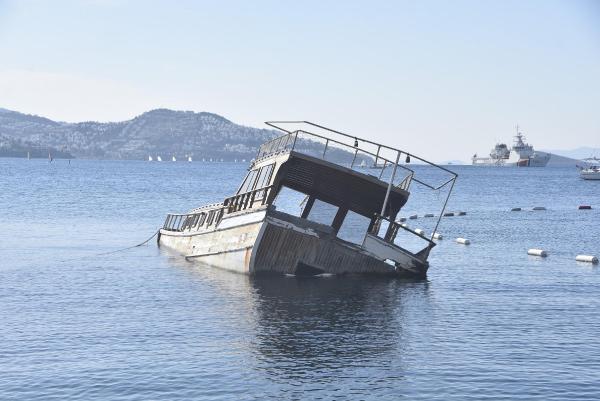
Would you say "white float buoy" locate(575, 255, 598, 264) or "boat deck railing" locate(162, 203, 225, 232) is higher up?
"white float buoy" locate(575, 255, 598, 264)

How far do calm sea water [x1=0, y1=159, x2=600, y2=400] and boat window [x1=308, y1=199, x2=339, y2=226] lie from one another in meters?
3.63

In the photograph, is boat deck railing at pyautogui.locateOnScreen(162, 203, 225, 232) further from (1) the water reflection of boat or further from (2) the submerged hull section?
(2) the submerged hull section

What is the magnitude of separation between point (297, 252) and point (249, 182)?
7.87 meters

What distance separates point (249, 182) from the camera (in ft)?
163

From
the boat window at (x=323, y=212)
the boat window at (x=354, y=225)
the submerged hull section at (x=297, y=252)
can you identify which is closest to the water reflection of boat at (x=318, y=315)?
the submerged hull section at (x=297, y=252)

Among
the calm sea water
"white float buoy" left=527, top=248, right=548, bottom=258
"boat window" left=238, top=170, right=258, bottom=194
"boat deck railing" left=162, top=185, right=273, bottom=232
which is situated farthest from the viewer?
"white float buoy" left=527, top=248, right=548, bottom=258

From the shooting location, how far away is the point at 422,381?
26.5 m

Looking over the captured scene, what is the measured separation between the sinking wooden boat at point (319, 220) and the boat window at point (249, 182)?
0.61m

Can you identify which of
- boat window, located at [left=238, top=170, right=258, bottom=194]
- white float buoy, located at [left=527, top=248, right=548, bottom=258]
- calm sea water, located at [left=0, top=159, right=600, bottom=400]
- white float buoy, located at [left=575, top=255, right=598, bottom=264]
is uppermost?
white float buoy, located at [left=575, top=255, right=598, bottom=264]

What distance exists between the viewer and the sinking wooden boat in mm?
42969

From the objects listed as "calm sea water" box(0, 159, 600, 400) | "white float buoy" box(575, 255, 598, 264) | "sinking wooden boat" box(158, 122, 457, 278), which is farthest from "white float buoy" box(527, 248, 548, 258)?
"sinking wooden boat" box(158, 122, 457, 278)

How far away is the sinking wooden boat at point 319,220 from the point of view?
1692 inches

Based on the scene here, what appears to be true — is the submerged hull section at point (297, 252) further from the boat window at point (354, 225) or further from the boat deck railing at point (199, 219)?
the boat deck railing at point (199, 219)

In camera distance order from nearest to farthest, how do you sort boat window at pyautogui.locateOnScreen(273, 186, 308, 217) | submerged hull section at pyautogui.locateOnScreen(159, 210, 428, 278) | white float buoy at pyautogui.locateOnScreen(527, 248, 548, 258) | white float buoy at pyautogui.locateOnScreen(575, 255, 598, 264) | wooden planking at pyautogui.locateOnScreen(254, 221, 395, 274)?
submerged hull section at pyautogui.locateOnScreen(159, 210, 428, 278) < wooden planking at pyautogui.locateOnScreen(254, 221, 395, 274) < boat window at pyautogui.locateOnScreen(273, 186, 308, 217) < white float buoy at pyautogui.locateOnScreen(575, 255, 598, 264) < white float buoy at pyautogui.locateOnScreen(527, 248, 548, 258)
